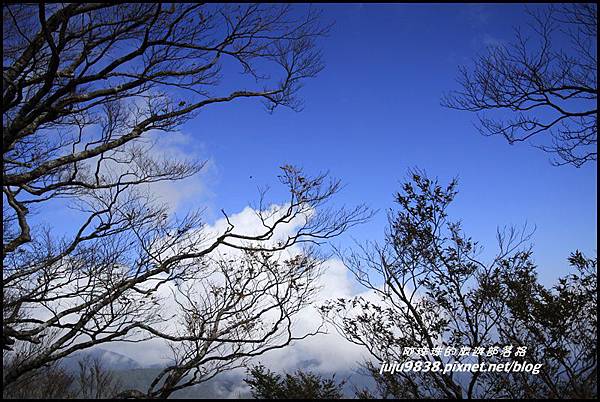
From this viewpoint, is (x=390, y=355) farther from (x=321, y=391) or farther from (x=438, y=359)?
(x=321, y=391)

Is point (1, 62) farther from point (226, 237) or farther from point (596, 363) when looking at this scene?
point (596, 363)

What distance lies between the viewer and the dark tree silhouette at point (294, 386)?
5098 millimetres

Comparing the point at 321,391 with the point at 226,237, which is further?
the point at 226,237

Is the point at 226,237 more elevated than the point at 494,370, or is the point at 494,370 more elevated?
the point at 226,237

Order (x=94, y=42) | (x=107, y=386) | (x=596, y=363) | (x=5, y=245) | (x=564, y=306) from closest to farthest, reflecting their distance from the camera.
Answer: (x=596, y=363)
(x=564, y=306)
(x=94, y=42)
(x=5, y=245)
(x=107, y=386)

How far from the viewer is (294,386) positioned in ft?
17.2

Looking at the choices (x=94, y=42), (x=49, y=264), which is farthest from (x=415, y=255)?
(x=49, y=264)

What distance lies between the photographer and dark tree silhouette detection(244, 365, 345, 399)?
5.10 m

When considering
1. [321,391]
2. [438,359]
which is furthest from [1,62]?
[438,359]

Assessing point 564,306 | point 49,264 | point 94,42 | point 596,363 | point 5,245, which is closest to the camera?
point 596,363

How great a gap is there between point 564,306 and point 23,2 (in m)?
7.25

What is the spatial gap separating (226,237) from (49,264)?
9.15 ft

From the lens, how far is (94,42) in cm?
507

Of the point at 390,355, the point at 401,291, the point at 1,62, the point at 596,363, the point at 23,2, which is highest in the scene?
the point at 23,2
